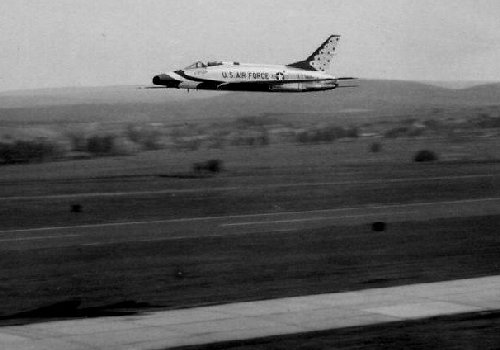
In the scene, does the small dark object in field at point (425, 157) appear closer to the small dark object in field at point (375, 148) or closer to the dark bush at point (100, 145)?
the small dark object in field at point (375, 148)

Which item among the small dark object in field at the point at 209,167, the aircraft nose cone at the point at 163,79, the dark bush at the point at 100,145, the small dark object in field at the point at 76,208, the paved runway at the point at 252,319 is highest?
the aircraft nose cone at the point at 163,79

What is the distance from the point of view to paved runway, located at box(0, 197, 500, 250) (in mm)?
27422

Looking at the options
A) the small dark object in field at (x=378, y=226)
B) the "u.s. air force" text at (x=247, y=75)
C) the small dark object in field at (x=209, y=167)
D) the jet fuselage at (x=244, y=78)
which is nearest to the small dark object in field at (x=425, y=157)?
the small dark object in field at (x=209, y=167)

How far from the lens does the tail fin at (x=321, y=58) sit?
117ft

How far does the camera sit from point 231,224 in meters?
31.3

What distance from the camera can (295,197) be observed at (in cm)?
4166

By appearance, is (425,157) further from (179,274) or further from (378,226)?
(179,274)

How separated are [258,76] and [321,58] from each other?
2.22m

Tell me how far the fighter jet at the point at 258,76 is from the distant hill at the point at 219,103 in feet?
136

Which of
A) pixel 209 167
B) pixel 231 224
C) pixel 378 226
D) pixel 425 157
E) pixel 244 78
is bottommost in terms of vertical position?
pixel 425 157

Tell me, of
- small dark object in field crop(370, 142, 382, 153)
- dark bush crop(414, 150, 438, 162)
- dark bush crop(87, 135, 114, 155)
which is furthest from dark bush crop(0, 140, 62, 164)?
dark bush crop(414, 150, 438, 162)

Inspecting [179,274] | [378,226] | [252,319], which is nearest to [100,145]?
[378,226]

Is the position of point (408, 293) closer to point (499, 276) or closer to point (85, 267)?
point (499, 276)

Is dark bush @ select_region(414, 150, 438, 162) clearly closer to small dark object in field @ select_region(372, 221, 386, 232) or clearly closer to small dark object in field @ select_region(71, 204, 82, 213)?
small dark object in field @ select_region(71, 204, 82, 213)
